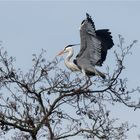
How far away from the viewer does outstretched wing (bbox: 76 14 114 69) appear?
1700cm

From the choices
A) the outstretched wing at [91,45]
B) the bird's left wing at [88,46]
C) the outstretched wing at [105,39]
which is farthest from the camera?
the bird's left wing at [88,46]

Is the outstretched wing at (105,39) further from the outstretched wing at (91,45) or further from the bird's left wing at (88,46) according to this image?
the bird's left wing at (88,46)

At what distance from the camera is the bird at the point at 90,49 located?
17016 mm

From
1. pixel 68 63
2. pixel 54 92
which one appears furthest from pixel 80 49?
pixel 54 92

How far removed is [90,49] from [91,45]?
0.41 feet

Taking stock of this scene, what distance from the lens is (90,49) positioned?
17.6 meters

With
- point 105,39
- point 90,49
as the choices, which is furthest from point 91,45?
point 105,39

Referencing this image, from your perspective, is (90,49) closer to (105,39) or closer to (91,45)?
(91,45)

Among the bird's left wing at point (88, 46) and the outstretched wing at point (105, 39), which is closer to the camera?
the outstretched wing at point (105, 39)

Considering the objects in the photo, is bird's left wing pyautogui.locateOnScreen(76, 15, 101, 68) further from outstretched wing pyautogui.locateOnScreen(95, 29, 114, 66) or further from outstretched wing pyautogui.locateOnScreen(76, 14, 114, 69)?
outstretched wing pyautogui.locateOnScreen(95, 29, 114, 66)

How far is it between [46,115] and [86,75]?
77.6 inches

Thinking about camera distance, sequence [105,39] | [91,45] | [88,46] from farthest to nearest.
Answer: [88,46] < [91,45] < [105,39]

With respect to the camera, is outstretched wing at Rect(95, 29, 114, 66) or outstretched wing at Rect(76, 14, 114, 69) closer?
outstretched wing at Rect(95, 29, 114, 66)

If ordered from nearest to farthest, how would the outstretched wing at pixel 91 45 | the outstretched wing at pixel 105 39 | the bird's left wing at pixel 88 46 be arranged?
1. the outstretched wing at pixel 105 39
2. the outstretched wing at pixel 91 45
3. the bird's left wing at pixel 88 46
